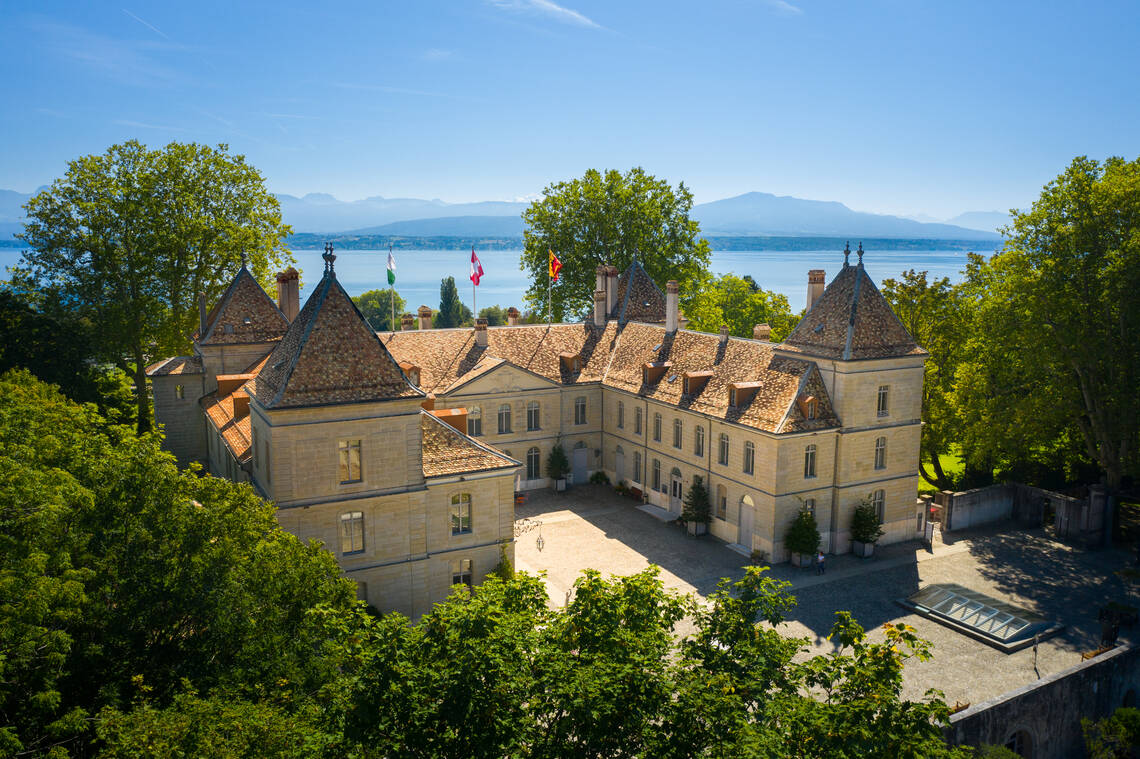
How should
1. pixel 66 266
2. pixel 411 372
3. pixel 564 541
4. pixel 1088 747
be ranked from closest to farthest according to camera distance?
pixel 1088 747 → pixel 564 541 → pixel 411 372 → pixel 66 266

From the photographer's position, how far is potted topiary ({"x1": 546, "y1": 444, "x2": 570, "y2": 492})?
5147 centimetres

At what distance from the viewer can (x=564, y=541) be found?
42.6 metres

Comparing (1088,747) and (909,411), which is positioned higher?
(909,411)

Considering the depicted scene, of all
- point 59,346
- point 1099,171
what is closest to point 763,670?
point 1099,171

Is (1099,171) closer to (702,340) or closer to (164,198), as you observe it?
(702,340)

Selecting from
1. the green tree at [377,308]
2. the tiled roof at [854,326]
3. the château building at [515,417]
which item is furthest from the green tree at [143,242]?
the green tree at [377,308]

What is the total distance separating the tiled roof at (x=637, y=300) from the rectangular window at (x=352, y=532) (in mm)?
30600

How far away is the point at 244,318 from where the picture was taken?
145 ft

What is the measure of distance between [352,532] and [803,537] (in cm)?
2164

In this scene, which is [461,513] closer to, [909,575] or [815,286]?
[909,575]

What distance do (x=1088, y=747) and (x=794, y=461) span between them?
16681 millimetres

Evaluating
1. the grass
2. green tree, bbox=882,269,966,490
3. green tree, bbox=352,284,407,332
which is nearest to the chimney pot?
green tree, bbox=882,269,966,490

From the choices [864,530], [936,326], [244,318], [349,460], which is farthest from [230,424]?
[936,326]

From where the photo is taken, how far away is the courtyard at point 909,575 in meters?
31.0
